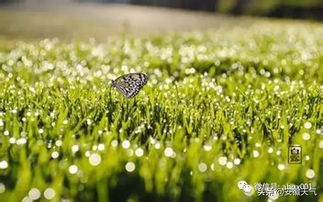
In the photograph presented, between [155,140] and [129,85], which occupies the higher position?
[129,85]

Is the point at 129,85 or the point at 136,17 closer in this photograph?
the point at 129,85

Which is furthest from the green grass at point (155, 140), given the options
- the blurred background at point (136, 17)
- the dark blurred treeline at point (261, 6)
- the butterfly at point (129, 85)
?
the dark blurred treeline at point (261, 6)

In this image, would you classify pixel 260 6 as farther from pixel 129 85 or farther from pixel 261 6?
pixel 129 85

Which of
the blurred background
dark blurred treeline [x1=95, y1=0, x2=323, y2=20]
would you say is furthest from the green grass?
dark blurred treeline [x1=95, y1=0, x2=323, y2=20]

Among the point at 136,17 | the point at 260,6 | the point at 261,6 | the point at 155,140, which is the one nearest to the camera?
the point at 155,140

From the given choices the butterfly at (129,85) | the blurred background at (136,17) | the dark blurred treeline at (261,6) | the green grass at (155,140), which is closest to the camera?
the green grass at (155,140)

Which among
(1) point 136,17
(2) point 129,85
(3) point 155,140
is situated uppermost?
(2) point 129,85

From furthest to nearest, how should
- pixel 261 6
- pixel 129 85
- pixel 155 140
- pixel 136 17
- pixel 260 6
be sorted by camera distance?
pixel 260 6
pixel 261 6
pixel 136 17
pixel 129 85
pixel 155 140

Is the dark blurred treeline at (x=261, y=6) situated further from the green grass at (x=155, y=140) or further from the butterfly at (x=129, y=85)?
the butterfly at (x=129, y=85)

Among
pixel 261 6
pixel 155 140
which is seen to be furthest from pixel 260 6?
pixel 155 140
